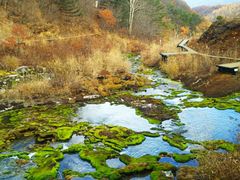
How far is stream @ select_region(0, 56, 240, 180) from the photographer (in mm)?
8086

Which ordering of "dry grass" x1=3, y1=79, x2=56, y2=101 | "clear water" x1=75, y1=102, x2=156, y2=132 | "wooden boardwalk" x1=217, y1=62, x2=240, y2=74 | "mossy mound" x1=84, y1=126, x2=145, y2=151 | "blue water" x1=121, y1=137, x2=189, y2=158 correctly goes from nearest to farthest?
"blue water" x1=121, y1=137, x2=189, y2=158
"mossy mound" x1=84, y1=126, x2=145, y2=151
"clear water" x1=75, y1=102, x2=156, y2=132
"dry grass" x1=3, y1=79, x2=56, y2=101
"wooden boardwalk" x1=217, y1=62, x2=240, y2=74

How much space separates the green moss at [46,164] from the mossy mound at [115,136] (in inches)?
53.1

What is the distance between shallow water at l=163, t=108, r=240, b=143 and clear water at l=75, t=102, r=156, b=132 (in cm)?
95

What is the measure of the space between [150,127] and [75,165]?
11.6 feet

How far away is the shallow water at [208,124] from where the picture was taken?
9805mm

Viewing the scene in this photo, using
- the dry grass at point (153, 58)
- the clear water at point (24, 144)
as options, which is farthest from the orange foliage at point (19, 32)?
the clear water at point (24, 144)

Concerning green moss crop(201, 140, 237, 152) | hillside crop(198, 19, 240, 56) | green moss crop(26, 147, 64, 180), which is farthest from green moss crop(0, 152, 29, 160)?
hillside crop(198, 19, 240, 56)

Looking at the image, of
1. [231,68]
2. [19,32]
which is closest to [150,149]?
[231,68]

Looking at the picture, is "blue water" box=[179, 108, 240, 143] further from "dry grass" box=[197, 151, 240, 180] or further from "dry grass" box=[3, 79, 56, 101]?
"dry grass" box=[3, 79, 56, 101]

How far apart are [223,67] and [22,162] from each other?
449 inches

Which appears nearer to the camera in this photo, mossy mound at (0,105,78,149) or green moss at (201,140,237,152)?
green moss at (201,140,237,152)

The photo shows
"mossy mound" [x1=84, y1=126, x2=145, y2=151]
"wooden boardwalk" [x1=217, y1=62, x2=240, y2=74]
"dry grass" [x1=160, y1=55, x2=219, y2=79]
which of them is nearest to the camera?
"mossy mound" [x1=84, y1=126, x2=145, y2=151]

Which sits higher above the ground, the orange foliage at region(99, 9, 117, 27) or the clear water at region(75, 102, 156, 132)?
the orange foliage at region(99, 9, 117, 27)

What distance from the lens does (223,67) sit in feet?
52.9
